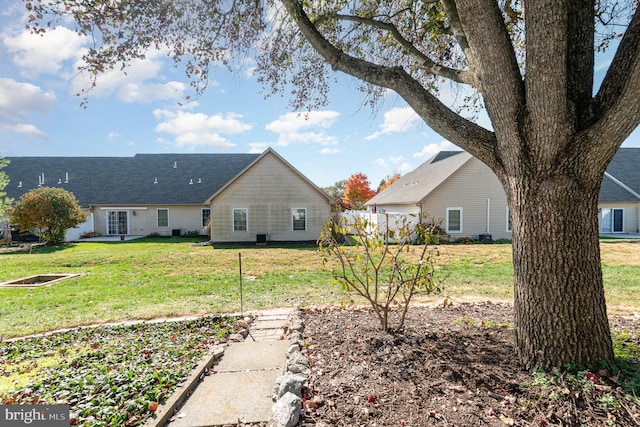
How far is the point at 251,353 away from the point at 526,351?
122 inches

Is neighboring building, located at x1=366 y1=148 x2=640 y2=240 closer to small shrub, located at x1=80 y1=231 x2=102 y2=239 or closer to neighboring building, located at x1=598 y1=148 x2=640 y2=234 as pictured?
neighboring building, located at x1=598 y1=148 x2=640 y2=234

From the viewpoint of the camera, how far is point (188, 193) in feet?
74.5

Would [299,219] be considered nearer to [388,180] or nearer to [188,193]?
[188,193]

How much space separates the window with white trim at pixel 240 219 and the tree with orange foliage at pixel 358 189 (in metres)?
25.5

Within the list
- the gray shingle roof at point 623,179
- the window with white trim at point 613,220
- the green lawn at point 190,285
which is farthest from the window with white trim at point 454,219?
the window with white trim at point 613,220

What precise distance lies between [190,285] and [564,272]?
8030 millimetres

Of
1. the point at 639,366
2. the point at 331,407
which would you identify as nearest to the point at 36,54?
the point at 331,407

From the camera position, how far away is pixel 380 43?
581 cm

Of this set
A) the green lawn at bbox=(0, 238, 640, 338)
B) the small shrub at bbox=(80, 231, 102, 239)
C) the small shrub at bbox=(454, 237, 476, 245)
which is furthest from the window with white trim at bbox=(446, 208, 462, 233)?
the small shrub at bbox=(80, 231, 102, 239)

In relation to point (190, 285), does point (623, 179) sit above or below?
above

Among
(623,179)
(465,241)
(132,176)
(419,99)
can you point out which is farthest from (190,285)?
(623,179)

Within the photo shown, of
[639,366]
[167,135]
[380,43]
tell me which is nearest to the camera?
[639,366]

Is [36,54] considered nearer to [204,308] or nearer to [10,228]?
[204,308]

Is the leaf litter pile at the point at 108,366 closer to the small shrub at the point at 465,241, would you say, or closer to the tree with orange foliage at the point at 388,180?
the small shrub at the point at 465,241
